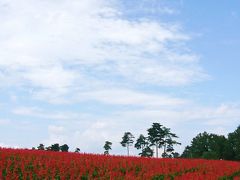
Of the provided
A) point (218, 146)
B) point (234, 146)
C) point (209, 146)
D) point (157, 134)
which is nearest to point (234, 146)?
point (234, 146)

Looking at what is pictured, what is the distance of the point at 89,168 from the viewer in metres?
16.0

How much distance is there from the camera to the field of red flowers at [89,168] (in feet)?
48.1

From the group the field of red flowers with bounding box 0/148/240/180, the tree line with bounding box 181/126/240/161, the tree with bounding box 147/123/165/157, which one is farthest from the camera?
the tree with bounding box 147/123/165/157

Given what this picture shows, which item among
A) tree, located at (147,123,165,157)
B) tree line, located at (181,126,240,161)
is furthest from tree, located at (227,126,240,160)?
tree, located at (147,123,165,157)

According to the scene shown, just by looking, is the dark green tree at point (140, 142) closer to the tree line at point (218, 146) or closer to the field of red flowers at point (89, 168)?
the tree line at point (218, 146)

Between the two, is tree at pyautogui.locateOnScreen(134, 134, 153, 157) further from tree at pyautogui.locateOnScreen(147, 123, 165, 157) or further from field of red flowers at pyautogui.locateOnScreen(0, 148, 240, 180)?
field of red flowers at pyautogui.locateOnScreen(0, 148, 240, 180)

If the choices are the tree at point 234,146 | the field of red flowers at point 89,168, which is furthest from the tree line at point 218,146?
the field of red flowers at point 89,168

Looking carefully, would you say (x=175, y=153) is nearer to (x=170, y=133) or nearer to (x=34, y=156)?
(x=170, y=133)

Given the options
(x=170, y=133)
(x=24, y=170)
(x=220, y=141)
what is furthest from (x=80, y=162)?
(x=170, y=133)

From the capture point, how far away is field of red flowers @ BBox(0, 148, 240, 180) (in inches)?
577

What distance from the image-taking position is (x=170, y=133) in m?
74.4

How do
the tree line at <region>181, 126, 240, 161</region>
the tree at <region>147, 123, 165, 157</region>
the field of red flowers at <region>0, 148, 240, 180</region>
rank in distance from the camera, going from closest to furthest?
the field of red flowers at <region>0, 148, 240, 180</region> < the tree line at <region>181, 126, 240, 161</region> < the tree at <region>147, 123, 165, 157</region>

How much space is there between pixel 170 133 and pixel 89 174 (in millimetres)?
59931

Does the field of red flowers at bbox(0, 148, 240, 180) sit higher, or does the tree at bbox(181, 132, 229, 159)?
A: the tree at bbox(181, 132, 229, 159)
